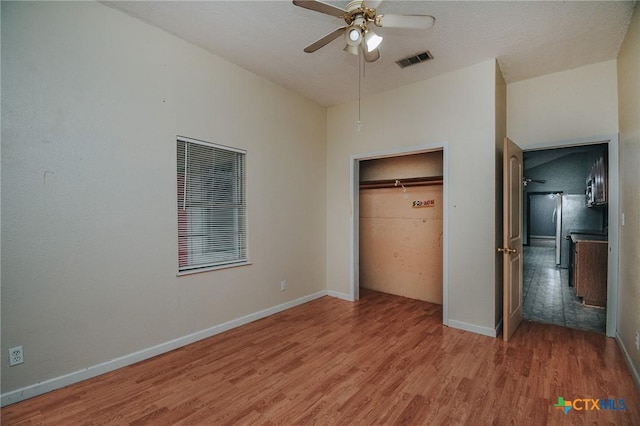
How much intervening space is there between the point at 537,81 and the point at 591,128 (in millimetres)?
829

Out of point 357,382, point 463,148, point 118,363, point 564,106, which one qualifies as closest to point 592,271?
point 564,106

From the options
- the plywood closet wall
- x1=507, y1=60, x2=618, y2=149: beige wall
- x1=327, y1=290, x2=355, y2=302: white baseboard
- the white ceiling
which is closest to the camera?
the white ceiling

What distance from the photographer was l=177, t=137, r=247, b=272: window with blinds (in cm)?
295

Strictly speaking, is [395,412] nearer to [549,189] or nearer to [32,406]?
[32,406]

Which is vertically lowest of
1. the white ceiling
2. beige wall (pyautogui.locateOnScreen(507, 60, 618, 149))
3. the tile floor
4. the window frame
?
the tile floor

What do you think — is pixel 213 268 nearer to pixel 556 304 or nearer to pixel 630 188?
pixel 630 188

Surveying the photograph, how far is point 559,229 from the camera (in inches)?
303

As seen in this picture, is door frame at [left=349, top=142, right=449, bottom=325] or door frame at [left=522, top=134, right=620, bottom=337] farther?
door frame at [left=349, top=142, right=449, bottom=325]

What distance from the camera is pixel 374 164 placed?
16.4ft

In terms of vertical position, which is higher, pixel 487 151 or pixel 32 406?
pixel 487 151

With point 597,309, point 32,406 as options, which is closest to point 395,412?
point 32,406

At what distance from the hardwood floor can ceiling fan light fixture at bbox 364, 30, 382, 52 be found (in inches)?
105

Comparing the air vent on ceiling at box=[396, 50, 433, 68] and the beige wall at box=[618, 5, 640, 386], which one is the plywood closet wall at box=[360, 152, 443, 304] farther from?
the beige wall at box=[618, 5, 640, 386]

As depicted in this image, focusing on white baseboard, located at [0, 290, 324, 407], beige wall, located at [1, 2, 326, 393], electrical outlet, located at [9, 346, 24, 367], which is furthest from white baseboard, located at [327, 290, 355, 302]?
electrical outlet, located at [9, 346, 24, 367]
